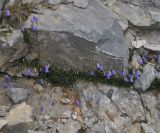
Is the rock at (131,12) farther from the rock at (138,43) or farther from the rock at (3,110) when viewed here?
the rock at (3,110)

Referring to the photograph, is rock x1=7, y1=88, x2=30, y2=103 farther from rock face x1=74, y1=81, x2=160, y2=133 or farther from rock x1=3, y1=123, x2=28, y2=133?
rock face x1=74, y1=81, x2=160, y2=133

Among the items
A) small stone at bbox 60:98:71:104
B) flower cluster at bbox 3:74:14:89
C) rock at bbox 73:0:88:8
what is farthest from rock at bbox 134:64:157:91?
flower cluster at bbox 3:74:14:89

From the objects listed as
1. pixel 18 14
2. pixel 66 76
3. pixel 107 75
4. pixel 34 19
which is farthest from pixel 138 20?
pixel 18 14

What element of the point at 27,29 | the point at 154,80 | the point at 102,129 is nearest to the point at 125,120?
the point at 102,129

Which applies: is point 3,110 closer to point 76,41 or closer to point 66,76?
point 66,76

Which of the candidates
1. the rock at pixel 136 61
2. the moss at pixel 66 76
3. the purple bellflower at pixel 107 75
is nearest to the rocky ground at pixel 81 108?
the moss at pixel 66 76

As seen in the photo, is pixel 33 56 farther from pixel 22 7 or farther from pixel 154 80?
pixel 154 80
